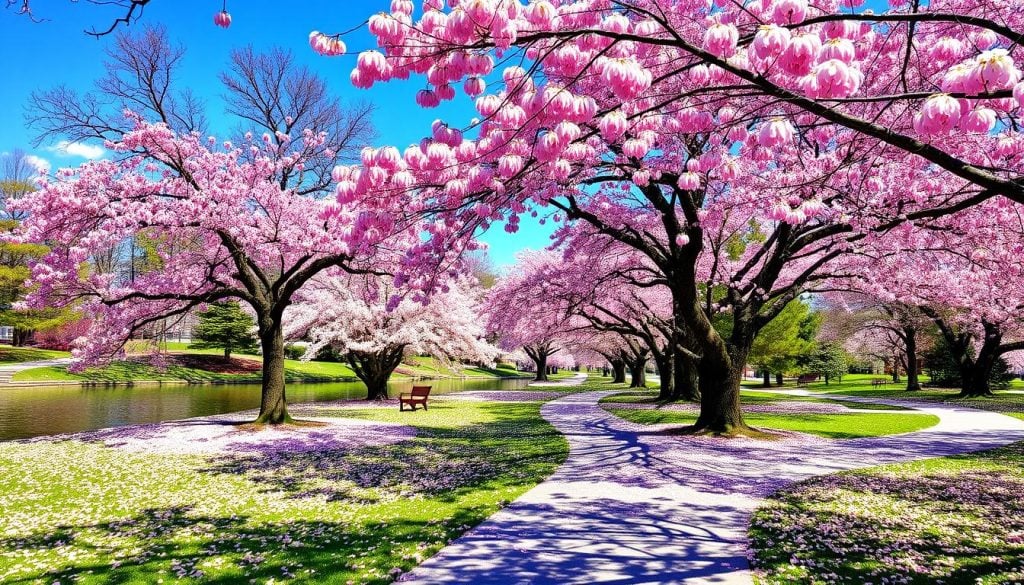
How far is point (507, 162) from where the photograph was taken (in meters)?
4.77

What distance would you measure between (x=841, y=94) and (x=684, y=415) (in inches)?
640

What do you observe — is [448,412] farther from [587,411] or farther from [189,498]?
[189,498]

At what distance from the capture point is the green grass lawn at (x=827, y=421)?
14714mm

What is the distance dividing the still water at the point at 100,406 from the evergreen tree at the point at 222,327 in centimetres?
1364

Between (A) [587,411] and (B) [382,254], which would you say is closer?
(B) [382,254]

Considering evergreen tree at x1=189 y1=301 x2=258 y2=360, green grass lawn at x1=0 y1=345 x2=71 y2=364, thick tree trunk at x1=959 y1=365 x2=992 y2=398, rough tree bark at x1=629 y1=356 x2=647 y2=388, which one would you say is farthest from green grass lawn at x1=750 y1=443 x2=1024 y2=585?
green grass lawn at x1=0 y1=345 x2=71 y2=364

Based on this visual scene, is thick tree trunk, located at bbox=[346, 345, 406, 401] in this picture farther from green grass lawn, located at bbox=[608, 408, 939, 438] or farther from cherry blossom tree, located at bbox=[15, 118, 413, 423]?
green grass lawn, located at bbox=[608, 408, 939, 438]

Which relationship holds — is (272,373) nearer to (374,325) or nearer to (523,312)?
(374,325)

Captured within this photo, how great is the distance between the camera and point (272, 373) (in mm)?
14977

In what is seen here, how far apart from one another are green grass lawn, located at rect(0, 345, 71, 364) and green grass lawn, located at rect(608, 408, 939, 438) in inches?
1655

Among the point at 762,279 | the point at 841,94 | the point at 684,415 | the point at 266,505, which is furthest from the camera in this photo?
the point at 684,415

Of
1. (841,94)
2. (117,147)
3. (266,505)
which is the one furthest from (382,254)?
(841,94)

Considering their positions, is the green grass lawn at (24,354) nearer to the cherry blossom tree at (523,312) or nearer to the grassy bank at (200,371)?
the grassy bank at (200,371)

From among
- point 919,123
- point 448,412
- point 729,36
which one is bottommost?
point 448,412
